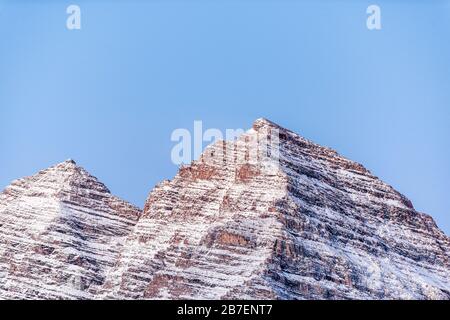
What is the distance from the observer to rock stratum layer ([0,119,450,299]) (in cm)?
8369

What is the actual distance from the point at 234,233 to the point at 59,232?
1640 cm

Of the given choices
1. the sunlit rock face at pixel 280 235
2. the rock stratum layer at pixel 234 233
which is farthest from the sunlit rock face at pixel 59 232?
the sunlit rock face at pixel 280 235

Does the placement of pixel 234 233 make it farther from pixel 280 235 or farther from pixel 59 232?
pixel 59 232

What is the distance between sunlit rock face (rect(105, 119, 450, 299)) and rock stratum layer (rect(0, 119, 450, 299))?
0.09 metres

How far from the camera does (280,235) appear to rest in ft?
286

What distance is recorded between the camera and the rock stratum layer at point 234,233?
275 feet

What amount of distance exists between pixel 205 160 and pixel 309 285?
19.1 m

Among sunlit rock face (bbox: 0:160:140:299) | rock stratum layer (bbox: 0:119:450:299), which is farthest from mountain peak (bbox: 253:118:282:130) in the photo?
sunlit rock face (bbox: 0:160:140:299)

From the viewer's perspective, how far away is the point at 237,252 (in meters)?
87.1

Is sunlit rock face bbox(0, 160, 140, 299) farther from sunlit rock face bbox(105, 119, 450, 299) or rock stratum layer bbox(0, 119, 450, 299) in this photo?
sunlit rock face bbox(105, 119, 450, 299)
